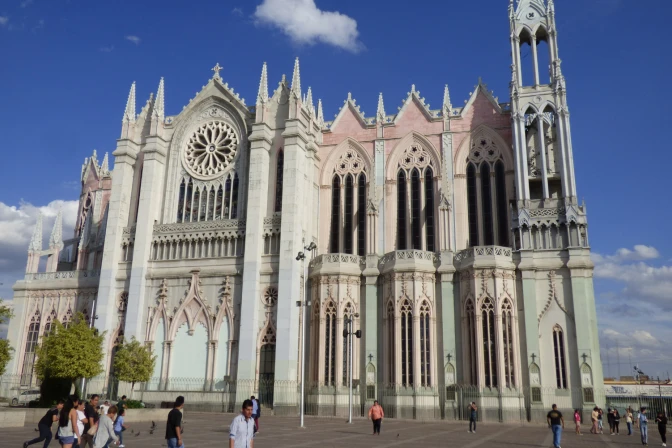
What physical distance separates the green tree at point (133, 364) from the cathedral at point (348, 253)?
2678mm

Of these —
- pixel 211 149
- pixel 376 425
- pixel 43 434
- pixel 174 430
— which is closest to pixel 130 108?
pixel 211 149

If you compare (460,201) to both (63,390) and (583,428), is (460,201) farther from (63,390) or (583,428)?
(63,390)

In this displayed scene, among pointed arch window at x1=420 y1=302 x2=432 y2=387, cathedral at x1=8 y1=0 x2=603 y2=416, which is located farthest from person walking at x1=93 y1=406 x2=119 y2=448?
pointed arch window at x1=420 y1=302 x2=432 y2=387

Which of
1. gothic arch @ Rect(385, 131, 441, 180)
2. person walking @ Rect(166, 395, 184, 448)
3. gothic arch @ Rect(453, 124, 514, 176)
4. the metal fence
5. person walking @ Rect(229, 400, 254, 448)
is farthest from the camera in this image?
gothic arch @ Rect(385, 131, 441, 180)

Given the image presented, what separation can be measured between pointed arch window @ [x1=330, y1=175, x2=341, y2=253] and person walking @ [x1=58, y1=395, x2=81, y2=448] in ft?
101

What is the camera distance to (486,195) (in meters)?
41.8

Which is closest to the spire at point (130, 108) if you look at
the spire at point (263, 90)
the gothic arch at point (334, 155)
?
the spire at point (263, 90)

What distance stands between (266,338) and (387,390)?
8632 millimetres

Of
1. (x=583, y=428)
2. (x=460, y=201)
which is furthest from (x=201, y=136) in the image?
(x=583, y=428)

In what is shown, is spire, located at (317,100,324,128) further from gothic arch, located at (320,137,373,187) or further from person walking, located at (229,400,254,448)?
person walking, located at (229,400,254,448)

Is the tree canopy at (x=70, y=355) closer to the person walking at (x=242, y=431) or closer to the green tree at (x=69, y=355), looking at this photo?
the green tree at (x=69, y=355)

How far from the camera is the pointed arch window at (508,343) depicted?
1380 inches

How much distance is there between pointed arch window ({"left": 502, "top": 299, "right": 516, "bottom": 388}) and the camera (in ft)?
115

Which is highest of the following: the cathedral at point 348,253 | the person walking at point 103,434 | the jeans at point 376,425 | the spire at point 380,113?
the spire at point 380,113
